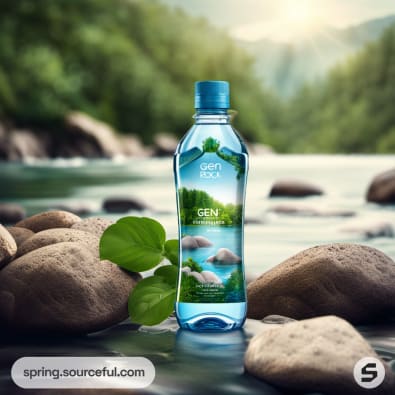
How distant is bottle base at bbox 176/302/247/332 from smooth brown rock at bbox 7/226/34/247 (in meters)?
0.58

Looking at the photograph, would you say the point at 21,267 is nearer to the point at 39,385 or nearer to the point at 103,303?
the point at 103,303

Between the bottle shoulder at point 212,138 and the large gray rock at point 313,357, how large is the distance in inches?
17.0

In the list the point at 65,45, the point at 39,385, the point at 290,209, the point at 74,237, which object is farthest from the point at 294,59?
the point at 65,45

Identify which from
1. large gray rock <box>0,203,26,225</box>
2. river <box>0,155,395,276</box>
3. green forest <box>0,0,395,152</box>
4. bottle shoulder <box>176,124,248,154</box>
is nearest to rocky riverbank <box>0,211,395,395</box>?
bottle shoulder <box>176,124,248,154</box>

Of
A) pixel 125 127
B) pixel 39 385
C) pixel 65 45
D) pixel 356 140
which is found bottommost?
pixel 39 385

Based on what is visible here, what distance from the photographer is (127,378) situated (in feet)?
4.85

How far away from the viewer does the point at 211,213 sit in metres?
1.63

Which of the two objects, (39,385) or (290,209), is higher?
(290,209)

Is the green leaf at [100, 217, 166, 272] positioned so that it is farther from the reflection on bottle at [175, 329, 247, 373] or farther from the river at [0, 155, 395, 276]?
the river at [0, 155, 395, 276]

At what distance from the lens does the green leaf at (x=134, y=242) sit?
5.77 feet

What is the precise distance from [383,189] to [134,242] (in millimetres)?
2751

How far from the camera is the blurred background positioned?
12.9 ft

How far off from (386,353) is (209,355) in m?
0.39

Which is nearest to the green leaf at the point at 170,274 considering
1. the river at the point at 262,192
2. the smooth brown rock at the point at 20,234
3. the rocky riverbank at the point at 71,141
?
the smooth brown rock at the point at 20,234
